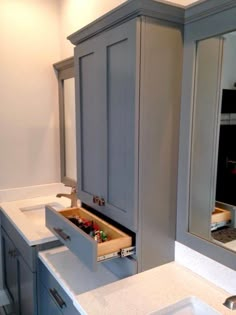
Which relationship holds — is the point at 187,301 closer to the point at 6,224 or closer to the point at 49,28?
the point at 6,224

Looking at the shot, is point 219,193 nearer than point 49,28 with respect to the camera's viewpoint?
Yes

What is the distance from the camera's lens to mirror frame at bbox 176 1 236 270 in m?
1.09

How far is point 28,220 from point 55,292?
634 mm

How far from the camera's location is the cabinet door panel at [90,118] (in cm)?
139

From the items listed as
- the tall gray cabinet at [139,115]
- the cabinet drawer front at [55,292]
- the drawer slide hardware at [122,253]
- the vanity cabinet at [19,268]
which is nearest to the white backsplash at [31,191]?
the vanity cabinet at [19,268]

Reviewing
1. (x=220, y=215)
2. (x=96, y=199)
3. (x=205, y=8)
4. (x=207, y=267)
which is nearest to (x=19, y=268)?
(x=96, y=199)

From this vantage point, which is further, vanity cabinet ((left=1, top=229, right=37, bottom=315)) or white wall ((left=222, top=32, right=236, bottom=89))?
vanity cabinet ((left=1, top=229, right=37, bottom=315))

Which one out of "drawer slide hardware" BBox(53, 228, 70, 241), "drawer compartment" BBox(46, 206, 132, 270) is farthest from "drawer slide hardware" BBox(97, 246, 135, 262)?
"drawer slide hardware" BBox(53, 228, 70, 241)

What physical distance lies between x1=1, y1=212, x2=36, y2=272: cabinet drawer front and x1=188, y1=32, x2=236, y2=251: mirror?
95 centimetres

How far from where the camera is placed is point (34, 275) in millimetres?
1688

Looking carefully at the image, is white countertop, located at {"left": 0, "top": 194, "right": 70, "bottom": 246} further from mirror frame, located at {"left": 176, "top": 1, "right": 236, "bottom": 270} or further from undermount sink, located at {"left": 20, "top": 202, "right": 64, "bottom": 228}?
mirror frame, located at {"left": 176, "top": 1, "right": 236, "bottom": 270}

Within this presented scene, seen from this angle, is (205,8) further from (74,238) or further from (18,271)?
(18,271)

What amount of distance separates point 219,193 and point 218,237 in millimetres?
184

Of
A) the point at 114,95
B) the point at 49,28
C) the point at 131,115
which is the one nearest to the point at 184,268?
the point at 131,115
